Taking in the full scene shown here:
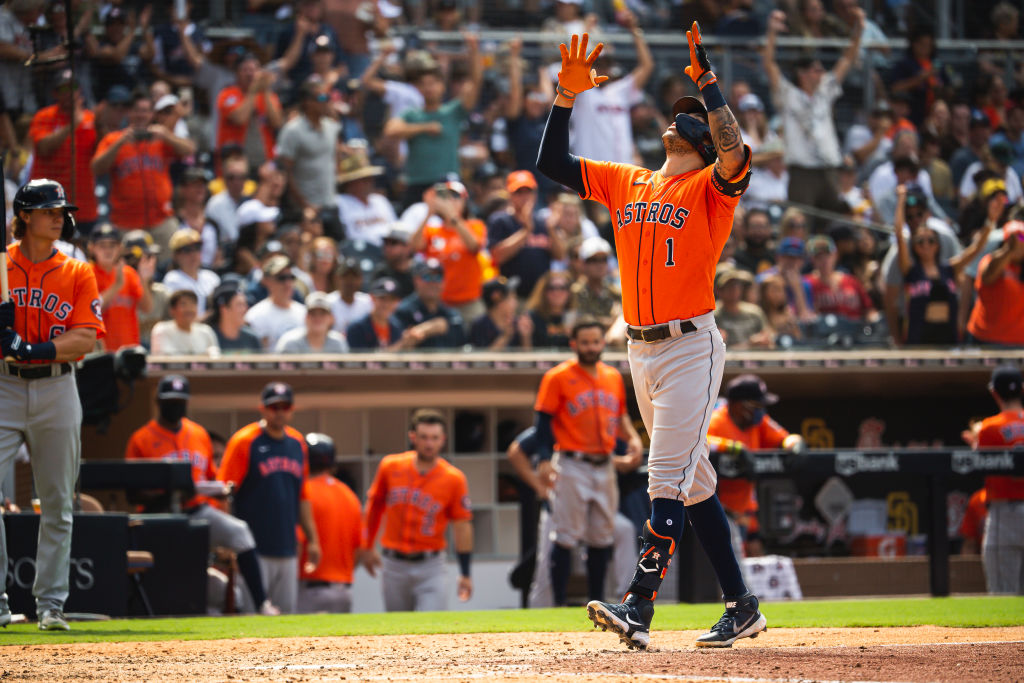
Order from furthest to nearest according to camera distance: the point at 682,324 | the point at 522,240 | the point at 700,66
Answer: the point at 522,240
the point at 682,324
the point at 700,66

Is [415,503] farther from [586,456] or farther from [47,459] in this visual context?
[47,459]

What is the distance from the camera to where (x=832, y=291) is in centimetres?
1160

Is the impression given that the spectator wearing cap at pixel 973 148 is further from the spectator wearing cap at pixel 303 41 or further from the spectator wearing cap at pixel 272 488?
the spectator wearing cap at pixel 272 488

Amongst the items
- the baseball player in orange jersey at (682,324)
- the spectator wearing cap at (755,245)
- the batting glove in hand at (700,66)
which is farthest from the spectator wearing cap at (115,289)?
the spectator wearing cap at (755,245)

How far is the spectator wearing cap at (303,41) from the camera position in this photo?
13.0 m

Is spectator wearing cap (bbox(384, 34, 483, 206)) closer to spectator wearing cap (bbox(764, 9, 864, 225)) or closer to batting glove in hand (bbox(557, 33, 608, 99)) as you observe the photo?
spectator wearing cap (bbox(764, 9, 864, 225))

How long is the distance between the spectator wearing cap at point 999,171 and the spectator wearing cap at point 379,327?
6.59 metres

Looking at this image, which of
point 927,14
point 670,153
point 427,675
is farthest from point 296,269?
point 927,14

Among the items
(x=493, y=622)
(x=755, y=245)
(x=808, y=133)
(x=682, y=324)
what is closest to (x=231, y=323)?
(x=493, y=622)

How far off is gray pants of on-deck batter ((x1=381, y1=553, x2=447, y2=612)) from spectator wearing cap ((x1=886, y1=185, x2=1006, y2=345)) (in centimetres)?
457

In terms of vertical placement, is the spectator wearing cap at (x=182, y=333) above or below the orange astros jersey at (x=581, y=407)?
above

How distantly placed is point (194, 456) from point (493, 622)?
2760 mm

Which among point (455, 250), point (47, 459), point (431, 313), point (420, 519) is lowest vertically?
point (420, 519)

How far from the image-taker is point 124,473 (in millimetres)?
7449
